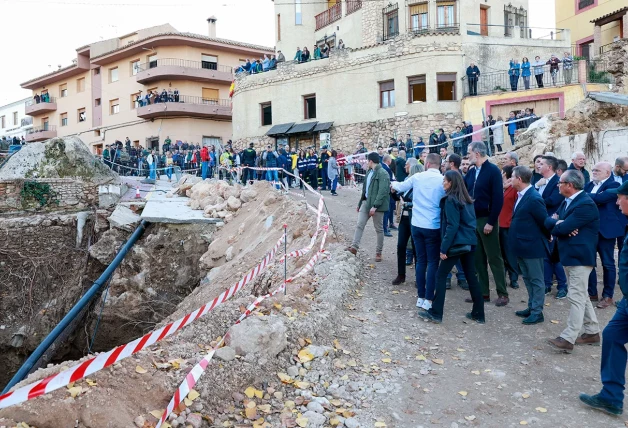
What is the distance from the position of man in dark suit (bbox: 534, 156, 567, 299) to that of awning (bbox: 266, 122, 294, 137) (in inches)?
975

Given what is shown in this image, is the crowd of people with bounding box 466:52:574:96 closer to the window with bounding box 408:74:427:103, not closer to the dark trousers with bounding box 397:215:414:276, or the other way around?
the window with bounding box 408:74:427:103

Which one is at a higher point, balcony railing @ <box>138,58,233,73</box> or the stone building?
balcony railing @ <box>138,58,233,73</box>

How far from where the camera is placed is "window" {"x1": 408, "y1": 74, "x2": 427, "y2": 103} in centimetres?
2752

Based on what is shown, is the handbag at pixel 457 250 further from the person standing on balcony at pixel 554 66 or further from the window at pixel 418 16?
the window at pixel 418 16

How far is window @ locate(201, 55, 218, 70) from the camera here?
4168 centimetres

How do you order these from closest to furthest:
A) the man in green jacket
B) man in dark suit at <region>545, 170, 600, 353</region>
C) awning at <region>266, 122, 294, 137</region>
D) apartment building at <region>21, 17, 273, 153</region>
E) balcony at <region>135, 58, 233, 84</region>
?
man in dark suit at <region>545, 170, 600, 353</region> → the man in green jacket → awning at <region>266, 122, 294, 137</region> → balcony at <region>135, 58, 233, 84</region> → apartment building at <region>21, 17, 273, 153</region>

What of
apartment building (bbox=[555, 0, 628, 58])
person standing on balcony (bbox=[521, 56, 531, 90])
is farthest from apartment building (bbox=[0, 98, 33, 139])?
apartment building (bbox=[555, 0, 628, 58])

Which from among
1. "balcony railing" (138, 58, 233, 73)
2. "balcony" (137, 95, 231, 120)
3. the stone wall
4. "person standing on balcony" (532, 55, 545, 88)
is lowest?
the stone wall

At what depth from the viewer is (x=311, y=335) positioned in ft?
18.4

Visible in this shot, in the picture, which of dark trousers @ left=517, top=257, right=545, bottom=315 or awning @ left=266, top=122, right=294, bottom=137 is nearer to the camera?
dark trousers @ left=517, top=257, right=545, bottom=315

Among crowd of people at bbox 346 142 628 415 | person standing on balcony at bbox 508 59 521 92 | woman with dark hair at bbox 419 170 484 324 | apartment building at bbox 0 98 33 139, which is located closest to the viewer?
crowd of people at bbox 346 142 628 415

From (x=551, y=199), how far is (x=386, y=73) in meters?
22.3

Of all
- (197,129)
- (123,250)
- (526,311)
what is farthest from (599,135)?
(197,129)

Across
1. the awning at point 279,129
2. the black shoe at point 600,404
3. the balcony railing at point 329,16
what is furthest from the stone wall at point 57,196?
the balcony railing at point 329,16
